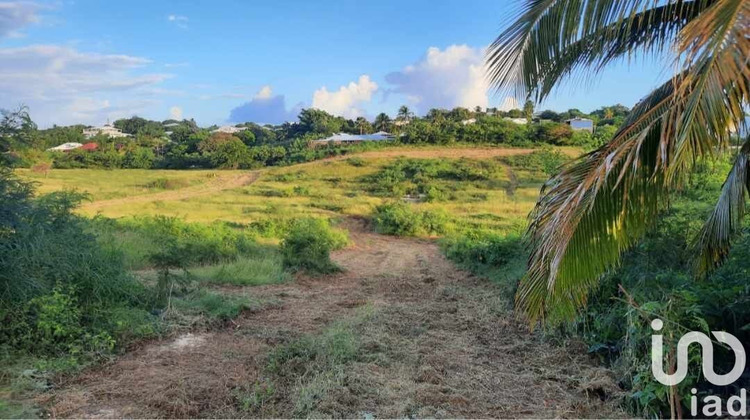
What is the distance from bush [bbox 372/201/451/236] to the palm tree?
49.8 ft

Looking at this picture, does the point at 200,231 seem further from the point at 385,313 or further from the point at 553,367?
the point at 553,367

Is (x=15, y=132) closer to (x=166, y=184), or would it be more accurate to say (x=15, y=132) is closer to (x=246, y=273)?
(x=246, y=273)

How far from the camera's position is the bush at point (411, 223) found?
19125 millimetres

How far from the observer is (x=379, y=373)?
4082mm

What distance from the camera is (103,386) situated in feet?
12.5

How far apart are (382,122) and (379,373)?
167 feet

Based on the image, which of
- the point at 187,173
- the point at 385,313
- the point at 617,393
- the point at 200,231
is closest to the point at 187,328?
the point at 385,313

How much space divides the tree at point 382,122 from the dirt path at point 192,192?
21.2 metres

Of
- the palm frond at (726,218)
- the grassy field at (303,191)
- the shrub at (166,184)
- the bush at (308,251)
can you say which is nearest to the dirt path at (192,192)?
the grassy field at (303,191)

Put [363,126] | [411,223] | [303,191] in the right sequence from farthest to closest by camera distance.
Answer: [363,126] < [303,191] < [411,223]

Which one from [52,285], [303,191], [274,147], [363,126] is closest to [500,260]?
[52,285]

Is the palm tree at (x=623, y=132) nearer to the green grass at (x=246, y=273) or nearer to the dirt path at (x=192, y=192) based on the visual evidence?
the green grass at (x=246, y=273)

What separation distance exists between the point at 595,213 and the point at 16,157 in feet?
19.0

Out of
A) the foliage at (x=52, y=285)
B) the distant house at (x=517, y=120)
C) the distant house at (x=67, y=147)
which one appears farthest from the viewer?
the distant house at (x=67, y=147)
